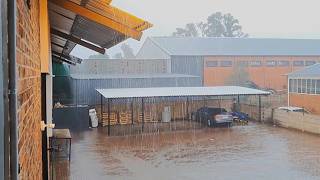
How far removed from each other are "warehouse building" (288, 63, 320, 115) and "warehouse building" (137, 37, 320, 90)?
10.7 meters

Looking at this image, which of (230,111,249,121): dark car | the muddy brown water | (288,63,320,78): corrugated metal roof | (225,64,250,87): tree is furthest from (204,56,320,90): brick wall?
the muddy brown water

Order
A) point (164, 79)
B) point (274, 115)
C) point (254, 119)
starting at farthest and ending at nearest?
1. point (164, 79)
2. point (254, 119)
3. point (274, 115)

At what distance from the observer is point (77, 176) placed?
42.1ft

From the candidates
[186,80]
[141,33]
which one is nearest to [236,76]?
[186,80]

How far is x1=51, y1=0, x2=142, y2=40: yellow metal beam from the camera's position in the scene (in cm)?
458

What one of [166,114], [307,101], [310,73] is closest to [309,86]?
[310,73]

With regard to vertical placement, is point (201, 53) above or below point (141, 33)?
above

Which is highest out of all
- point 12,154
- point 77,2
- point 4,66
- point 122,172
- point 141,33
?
point 77,2

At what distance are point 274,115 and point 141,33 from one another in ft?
76.4

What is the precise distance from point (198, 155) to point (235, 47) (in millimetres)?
30774

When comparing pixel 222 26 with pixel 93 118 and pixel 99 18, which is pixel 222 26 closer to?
pixel 93 118

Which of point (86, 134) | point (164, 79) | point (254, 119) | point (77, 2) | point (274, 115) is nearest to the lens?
point (77, 2)

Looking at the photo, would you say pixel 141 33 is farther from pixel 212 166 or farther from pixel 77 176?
pixel 212 166

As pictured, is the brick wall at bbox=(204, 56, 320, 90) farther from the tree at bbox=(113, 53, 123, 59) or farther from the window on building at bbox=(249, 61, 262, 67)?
the tree at bbox=(113, 53, 123, 59)
